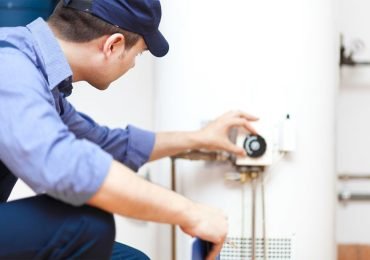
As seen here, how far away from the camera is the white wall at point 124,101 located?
6.81 ft

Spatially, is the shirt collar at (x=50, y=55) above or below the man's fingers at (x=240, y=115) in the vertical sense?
above

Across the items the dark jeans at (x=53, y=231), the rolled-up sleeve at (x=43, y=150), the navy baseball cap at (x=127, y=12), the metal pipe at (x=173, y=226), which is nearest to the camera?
the rolled-up sleeve at (x=43, y=150)

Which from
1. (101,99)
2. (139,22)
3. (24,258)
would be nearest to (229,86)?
(139,22)

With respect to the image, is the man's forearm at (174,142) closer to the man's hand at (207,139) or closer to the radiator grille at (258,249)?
the man's hand at (207,139)

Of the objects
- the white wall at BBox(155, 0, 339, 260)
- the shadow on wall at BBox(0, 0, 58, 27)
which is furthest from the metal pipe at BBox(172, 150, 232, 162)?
the shadow on wall at BBox(0, 0, 58, 27)

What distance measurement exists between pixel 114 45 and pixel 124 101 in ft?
2.70

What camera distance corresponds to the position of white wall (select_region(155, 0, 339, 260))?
5.29 feet

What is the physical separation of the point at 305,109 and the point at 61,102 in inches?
26.6

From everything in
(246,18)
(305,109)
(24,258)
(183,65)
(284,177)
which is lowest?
(24,258)

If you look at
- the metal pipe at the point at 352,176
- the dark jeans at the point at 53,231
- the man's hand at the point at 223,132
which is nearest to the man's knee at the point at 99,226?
the dark jeans at the point at 53,231

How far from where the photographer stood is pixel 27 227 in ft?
3.59

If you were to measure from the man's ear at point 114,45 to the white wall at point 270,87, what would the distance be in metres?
0.39

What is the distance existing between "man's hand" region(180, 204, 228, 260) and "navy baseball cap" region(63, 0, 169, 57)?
0.42m

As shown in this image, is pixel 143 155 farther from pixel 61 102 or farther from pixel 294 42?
pixel 294 42
